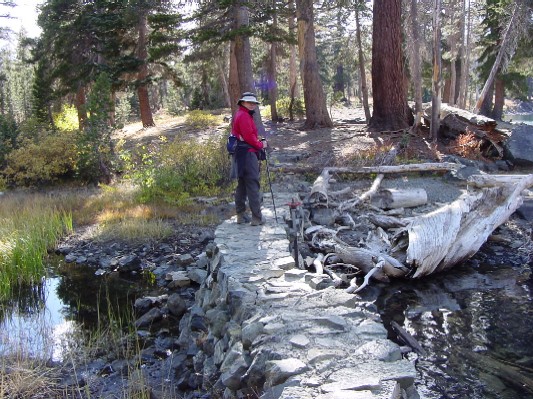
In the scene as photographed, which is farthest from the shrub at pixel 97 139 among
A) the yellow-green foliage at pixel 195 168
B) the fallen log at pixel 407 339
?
the fallen log at pixel 407 339

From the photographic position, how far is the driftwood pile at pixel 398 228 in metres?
7.89

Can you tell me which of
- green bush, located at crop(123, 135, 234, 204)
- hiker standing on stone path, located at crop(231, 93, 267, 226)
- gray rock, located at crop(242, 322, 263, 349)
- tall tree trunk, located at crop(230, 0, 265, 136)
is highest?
tall tree trunk, located at crop(230, 0, 265, 136)

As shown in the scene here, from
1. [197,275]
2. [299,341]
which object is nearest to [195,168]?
[197,275]

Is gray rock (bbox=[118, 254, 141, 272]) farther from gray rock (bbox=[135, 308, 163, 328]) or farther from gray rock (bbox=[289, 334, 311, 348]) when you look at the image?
gray rock (bbox=[289, 334, 311, 348])

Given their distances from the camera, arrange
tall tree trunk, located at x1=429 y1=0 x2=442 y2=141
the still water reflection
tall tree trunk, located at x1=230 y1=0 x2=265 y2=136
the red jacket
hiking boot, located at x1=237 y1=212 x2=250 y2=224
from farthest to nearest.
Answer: tall tree trunk, located at x1=429 y1=0 x2=442 y2=141, tall tree trunk, located at x1=230 y1=0 x2=265 y2=136, hiking boot, located at x1=237 y1=212 x2=250 y2=224, the red jacket, the still water reflection

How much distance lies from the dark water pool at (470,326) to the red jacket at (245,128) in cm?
280

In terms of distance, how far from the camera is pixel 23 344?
588cm

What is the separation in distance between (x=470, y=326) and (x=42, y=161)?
13.9 m

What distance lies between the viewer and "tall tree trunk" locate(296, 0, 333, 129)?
18.6 m

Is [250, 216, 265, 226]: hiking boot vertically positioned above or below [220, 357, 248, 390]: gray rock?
above

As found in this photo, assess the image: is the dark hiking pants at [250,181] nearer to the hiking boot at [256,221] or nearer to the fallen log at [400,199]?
the hiking boot at [256,221]

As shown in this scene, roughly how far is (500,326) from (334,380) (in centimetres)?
376

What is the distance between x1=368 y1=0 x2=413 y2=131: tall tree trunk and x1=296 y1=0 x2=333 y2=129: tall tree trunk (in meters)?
2.90

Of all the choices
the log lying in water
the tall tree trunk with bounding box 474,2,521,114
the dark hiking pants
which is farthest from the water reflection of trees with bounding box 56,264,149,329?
the tall tree trunk with bounding box 474,2,521,114
